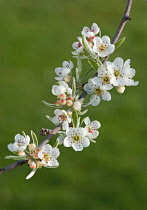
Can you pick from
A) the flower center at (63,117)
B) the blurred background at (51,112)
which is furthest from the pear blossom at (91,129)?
the blurred background at (51,112)

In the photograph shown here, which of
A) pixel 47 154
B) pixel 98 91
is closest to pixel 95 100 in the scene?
pixel 98 91

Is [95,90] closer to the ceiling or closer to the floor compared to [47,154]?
closer to the ceiling

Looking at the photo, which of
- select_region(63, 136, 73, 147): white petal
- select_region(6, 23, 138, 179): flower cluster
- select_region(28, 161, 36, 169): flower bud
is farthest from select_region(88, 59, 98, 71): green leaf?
select_region(28, 161, 36, 169): flower bud

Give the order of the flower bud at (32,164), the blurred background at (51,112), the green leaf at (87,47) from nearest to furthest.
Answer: the flower bud at (32,164) → the green leaf at (87,47) → the blurred background at (51,112)

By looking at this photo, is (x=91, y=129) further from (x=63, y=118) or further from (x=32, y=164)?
(x=32, y=164)

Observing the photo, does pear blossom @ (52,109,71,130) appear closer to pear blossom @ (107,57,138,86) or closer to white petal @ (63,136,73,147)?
white petal @ (63,136,73,147)

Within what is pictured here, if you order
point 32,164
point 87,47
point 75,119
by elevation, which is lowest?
point 32,164

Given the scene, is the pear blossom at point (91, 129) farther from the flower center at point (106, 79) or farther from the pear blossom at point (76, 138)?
the flower center at point (106, 79)
